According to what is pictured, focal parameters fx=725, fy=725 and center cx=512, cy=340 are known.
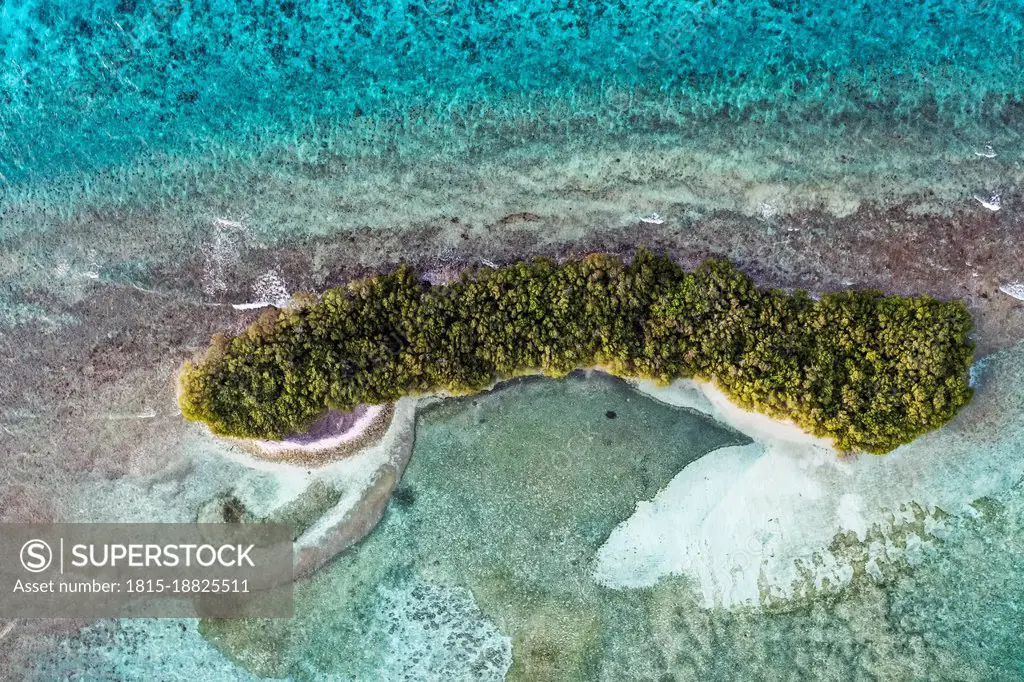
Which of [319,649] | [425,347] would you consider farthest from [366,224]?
[319,649]

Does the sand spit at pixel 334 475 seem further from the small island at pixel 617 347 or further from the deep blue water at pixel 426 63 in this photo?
the deep blue water at pixel 426 63

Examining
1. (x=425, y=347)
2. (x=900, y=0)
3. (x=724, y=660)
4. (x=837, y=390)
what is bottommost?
(x=724, y=660)

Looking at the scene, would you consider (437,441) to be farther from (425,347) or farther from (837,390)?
(837,390)

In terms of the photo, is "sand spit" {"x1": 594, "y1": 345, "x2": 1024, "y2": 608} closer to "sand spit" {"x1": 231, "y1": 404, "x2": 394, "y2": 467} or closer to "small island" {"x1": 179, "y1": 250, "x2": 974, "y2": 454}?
"small island" {"x1": 179, "y1": 250, "x2": 974, "y2": 454}

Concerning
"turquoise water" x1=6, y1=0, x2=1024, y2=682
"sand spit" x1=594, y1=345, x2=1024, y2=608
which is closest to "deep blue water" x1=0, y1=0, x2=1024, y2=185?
"turquoise water" x1=6, y1=0, x2=1024, y2=682

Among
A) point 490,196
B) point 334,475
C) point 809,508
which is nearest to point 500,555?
point 334,475

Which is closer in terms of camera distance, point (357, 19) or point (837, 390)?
point (837, 390)

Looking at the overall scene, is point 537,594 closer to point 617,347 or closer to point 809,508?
point 617,347
